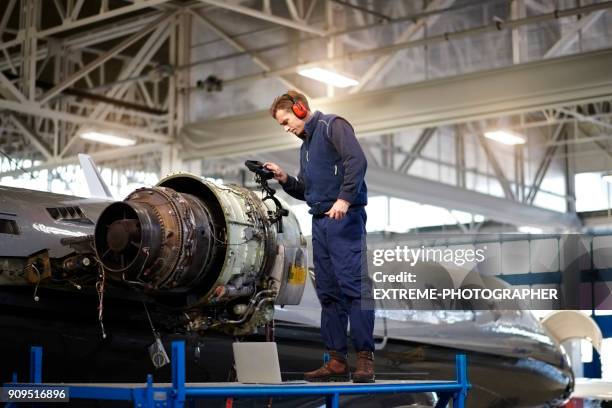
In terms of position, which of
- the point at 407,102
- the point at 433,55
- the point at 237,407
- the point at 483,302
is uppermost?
the point at 433,55

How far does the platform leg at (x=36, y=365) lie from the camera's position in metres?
6.71

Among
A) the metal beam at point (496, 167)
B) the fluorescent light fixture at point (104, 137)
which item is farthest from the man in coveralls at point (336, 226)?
the metal beam at point (496, 167)

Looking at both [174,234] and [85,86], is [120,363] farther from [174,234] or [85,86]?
[85,86]

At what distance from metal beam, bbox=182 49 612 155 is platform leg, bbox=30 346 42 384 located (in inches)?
490

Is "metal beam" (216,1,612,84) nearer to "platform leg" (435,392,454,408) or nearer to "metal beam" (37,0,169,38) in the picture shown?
"metal beam" (37,0,169,38)

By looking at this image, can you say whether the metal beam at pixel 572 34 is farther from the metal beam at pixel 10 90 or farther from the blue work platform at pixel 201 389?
the blue work platform at pixel 201 389

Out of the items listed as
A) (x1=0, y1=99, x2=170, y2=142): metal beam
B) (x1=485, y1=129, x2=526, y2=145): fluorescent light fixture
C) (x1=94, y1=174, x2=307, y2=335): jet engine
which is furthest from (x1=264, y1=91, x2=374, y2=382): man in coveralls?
(x1=485, y1=129, x2=526, y2=145): fluorescent light fixture

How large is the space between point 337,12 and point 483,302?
31.7 feet

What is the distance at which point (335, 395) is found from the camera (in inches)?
233

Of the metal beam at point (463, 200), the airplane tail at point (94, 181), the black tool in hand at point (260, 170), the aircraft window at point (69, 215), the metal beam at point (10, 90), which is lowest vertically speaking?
the aircraft window at point (69, 215)

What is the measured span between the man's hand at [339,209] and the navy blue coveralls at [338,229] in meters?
0.04

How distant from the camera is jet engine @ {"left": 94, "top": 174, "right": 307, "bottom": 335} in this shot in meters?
6.60

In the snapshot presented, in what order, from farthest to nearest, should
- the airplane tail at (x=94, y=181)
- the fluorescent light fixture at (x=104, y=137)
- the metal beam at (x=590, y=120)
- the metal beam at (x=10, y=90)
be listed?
1. the metal beam at (x=590, y=120)
2. the fluorescent light fixture at (x=104, y=137)
3. the metal beam at (x=10, y=90)
4. the airplane tail at (x=94, y=181)

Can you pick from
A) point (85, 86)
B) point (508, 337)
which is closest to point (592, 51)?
point (508, 337)
